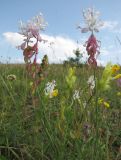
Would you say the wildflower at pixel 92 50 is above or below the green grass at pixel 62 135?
above

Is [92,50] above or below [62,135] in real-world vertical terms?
above

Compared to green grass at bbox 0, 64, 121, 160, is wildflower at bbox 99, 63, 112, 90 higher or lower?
higher

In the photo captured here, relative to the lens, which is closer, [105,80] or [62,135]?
[105,80]

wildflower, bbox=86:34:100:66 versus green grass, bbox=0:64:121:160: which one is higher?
wildflower, bbox=86:34:100:66

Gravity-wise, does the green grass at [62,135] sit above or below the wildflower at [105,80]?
below

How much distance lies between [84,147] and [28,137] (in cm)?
44

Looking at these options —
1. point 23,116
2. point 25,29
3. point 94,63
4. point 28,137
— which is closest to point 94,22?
point 94,63

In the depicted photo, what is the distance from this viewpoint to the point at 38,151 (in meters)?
1.85

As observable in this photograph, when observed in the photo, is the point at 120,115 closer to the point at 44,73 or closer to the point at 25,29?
the point at 44,73

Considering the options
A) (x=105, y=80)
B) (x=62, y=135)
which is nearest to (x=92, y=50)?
(x=105, y=80)

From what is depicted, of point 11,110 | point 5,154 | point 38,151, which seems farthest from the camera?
point 11,110

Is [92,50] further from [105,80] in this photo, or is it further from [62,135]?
[62,135]

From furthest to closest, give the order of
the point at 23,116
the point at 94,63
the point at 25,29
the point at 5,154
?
the point at 23,116, the point at 5,154, the point at 25,29, the point at 94,63

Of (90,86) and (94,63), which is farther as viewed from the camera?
(90,86)
